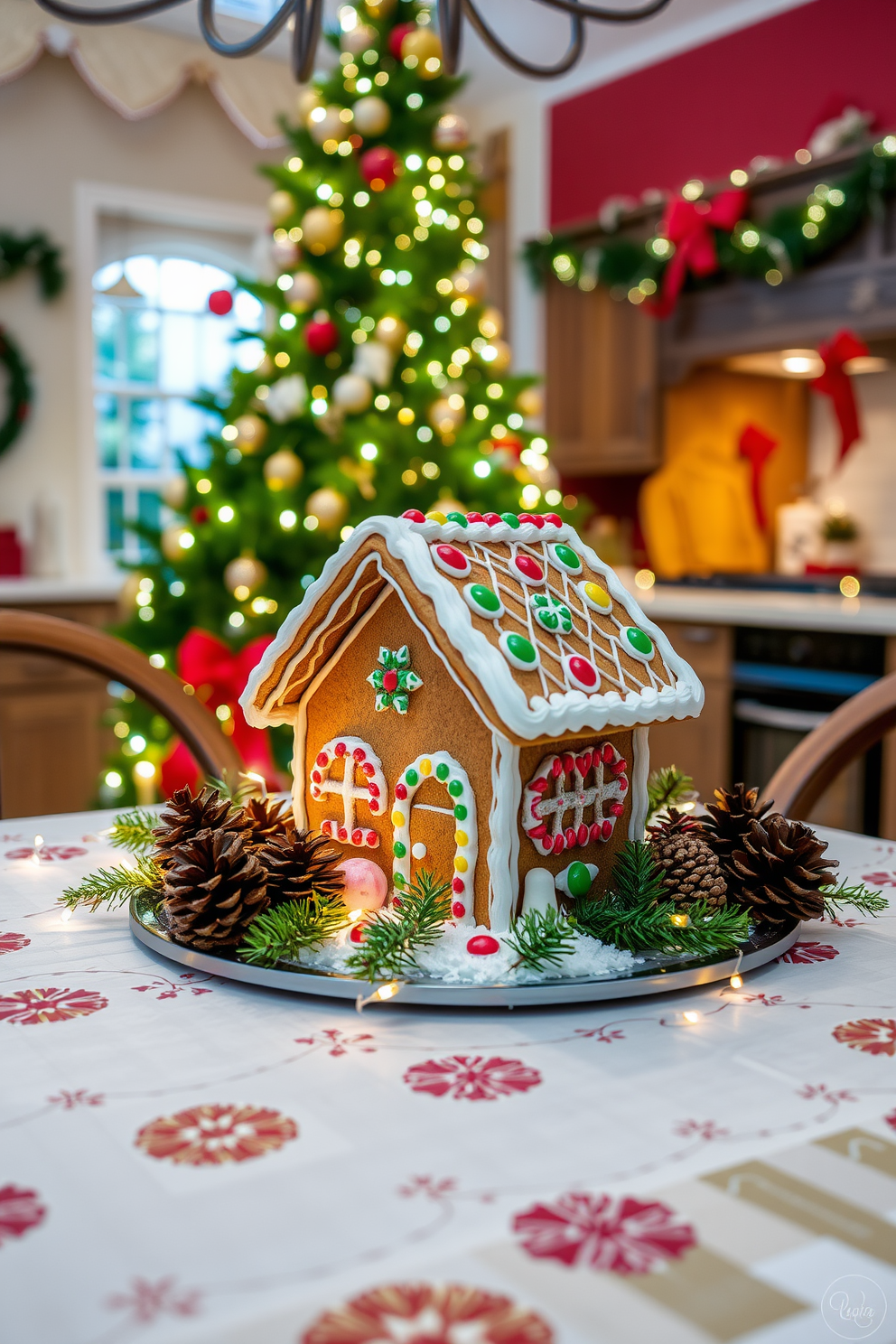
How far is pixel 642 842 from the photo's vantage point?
2.58ft

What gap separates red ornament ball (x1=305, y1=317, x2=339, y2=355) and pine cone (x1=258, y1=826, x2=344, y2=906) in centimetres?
206

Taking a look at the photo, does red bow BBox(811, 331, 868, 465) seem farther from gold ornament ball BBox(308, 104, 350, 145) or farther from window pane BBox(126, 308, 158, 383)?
window pane BBox(126, 308, 158, 383)

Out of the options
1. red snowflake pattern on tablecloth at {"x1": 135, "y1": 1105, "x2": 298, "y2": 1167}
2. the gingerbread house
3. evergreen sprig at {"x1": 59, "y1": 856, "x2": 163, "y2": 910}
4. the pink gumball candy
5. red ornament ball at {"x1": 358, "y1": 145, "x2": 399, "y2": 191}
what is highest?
red ornament ball at {"x1": 358, "y1": 145, "x2": 399, "y2": 191}

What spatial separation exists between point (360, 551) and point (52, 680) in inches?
118

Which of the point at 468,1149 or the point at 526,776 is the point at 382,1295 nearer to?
the point at 468,1149

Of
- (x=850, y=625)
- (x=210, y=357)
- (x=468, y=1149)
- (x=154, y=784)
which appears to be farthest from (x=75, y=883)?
(x=210, y=357)

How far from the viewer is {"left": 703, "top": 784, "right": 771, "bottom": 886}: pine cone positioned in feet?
2.62

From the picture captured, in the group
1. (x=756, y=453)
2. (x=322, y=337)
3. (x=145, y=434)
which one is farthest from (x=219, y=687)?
(x=145, y=434)

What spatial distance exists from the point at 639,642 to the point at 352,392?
6.21 ft

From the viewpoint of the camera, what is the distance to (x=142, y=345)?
443cm

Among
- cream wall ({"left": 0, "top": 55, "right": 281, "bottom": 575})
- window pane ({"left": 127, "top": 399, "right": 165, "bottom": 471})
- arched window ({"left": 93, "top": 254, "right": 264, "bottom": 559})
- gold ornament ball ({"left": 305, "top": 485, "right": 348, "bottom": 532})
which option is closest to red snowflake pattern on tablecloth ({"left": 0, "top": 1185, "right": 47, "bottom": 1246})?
gold ornament ball ({"left": 305, "top": 485, "right": 348, "bottom": 532})

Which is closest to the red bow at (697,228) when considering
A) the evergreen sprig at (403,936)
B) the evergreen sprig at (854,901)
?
the evergreen sprig at (854,901)

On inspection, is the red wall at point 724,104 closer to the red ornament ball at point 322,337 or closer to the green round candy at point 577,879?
the red ornament ball at point 322,337

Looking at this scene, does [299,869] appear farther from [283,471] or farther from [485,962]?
[283,471]
